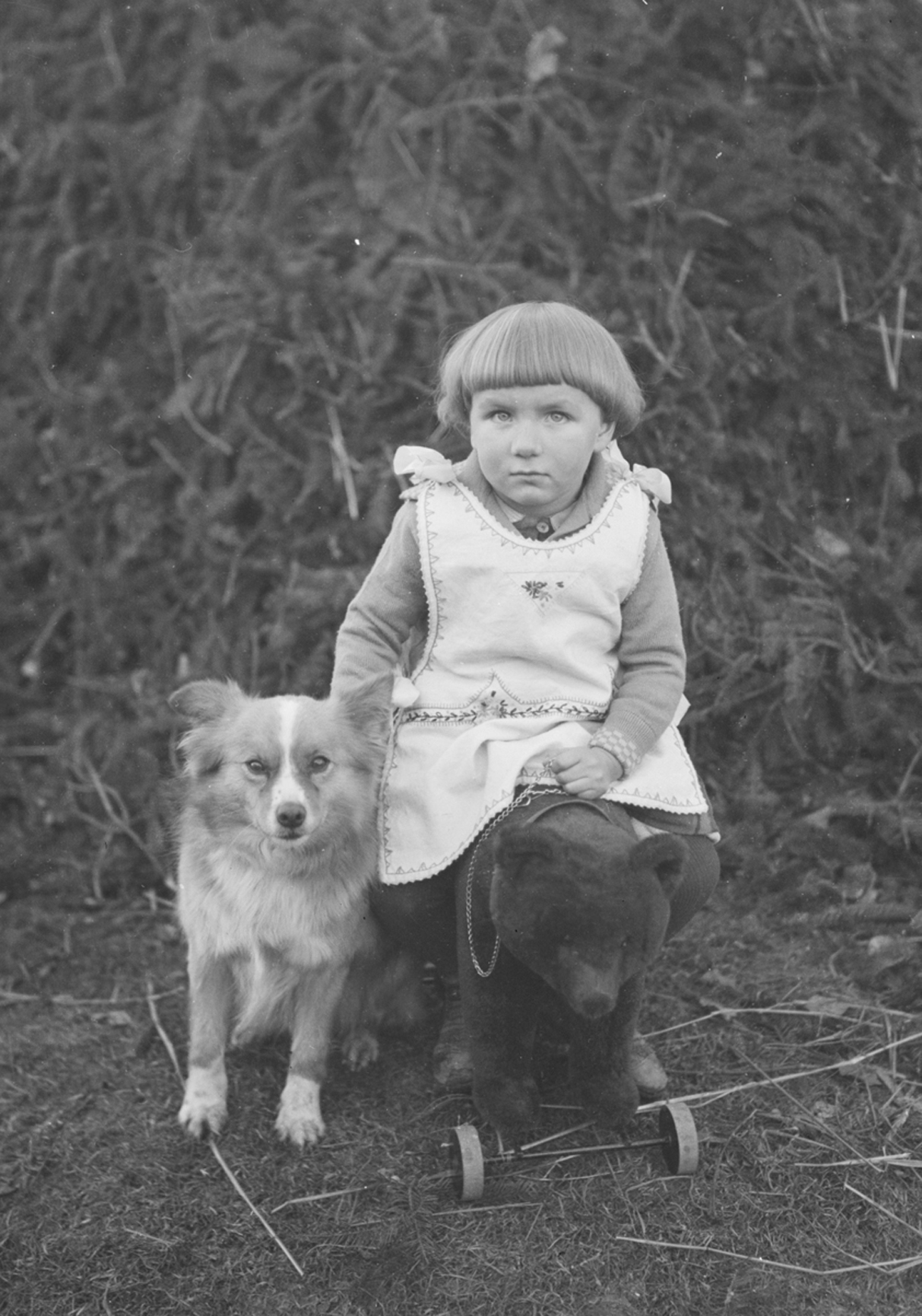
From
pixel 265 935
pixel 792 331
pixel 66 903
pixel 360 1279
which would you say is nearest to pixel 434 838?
pixel 265 935

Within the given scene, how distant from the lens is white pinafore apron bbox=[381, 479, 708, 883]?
299 centimetres

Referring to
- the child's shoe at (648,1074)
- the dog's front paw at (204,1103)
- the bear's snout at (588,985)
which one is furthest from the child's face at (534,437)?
the dog's front paw at (204,1103)

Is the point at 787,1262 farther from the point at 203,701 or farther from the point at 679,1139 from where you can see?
the point at 203,701

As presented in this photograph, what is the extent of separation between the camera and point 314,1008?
125 inches

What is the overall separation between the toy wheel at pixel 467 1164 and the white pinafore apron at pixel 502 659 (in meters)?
0.56

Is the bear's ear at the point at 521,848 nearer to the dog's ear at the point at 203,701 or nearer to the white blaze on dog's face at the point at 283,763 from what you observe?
the white blaze on dog's face at the point at 283,763

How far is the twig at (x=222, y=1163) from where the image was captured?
2733mm

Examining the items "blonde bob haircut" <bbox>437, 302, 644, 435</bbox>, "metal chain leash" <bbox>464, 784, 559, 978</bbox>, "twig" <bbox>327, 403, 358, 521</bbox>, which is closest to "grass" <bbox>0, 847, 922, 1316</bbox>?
"metal chain leash" <bbox>464, 784, 559, 978</bbox>

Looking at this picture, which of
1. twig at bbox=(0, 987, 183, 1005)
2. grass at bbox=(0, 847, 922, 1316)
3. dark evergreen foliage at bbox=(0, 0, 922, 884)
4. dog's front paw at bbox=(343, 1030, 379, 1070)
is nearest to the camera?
grass at bbox=(0, 847, 922, 1316)

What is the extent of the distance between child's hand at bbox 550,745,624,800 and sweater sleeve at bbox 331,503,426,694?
0.54m

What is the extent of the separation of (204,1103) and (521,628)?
53.9 inches

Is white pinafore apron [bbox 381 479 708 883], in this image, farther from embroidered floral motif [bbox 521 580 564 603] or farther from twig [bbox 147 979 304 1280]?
twig [bbox 147 979 304 1280]

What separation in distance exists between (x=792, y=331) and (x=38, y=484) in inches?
117

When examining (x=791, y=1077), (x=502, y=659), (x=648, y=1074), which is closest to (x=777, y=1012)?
(x=791, y=1077)
